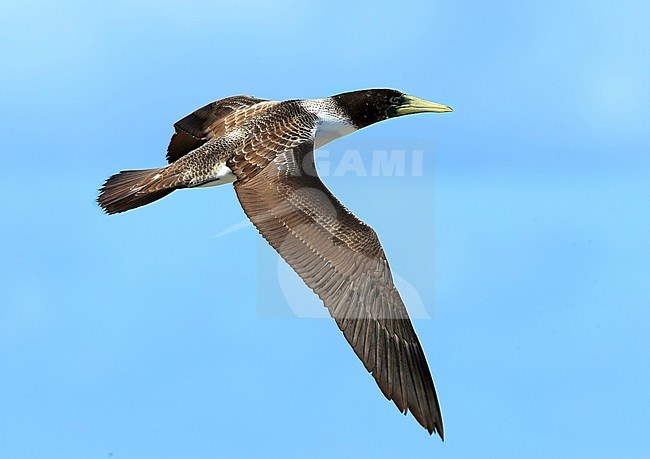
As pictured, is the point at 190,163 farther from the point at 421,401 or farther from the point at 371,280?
the point at 421,401

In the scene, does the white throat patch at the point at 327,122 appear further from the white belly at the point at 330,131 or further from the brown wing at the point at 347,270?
the brown wing at the point at 347,270

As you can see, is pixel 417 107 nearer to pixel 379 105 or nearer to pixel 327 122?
pixel 379 105

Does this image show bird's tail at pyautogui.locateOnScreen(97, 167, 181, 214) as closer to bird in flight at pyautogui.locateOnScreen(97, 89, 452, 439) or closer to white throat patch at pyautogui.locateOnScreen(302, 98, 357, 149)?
bird in flight at pyautogui.locateOnScreen(97, 89, 452, 439)

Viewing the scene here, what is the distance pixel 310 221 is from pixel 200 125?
2.98m

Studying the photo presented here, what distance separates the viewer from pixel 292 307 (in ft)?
39.2

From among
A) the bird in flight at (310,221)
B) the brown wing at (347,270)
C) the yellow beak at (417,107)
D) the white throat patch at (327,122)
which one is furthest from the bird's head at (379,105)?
the brown wing at (347,270)

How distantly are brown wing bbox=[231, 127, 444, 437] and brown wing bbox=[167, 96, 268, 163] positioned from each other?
6.40 ft

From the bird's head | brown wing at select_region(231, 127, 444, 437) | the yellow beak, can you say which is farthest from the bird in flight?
the yellow beak

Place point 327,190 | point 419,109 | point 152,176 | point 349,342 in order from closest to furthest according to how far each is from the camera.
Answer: point 349,342, point 327,190, point 152,176, point 419,109

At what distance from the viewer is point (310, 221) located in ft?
39.3

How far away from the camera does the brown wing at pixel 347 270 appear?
11.4 meters

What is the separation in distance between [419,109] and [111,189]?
4068mm

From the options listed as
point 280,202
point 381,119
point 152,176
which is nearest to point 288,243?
point 280,202

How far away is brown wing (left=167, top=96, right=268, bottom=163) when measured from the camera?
46.4ft
